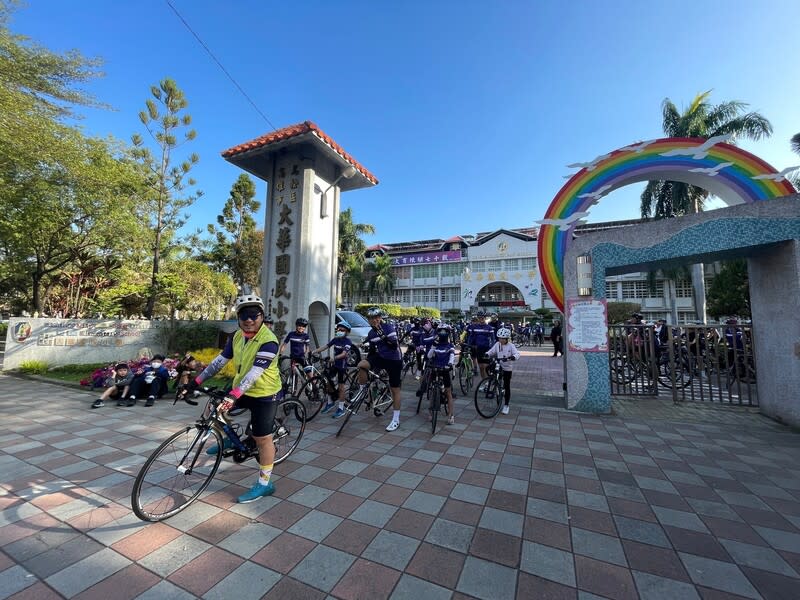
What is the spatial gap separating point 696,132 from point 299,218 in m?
22.9

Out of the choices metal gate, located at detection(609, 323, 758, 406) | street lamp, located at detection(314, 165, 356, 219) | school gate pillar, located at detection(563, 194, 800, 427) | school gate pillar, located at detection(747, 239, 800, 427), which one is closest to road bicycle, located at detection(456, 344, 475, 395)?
school gate pillar, located at detection(563, 194, 800, 427)

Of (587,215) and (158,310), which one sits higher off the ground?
(587,215)

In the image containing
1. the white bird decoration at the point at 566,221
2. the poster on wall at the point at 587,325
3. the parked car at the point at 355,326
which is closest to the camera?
the poster on wall at the point at 587,325

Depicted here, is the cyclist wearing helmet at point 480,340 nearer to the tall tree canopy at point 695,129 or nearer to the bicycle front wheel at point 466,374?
the bicycle front wheel at point 466,374

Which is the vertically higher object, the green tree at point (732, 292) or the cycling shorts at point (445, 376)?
the green tree at point (732, 292)

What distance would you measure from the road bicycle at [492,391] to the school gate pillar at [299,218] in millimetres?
5411

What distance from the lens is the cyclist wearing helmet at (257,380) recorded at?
3.12m

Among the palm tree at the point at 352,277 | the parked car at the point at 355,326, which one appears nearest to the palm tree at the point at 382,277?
the palm tree at the point at 352,277

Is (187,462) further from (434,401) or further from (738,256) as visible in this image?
(738,256)

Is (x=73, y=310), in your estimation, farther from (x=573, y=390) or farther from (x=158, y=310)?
(x=573, y=390)

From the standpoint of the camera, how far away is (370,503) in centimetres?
313

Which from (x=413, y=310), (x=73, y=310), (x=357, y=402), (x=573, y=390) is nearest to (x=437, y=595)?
(x=357, y=402)

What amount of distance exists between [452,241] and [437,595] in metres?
43.7

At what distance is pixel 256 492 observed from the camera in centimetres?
315
